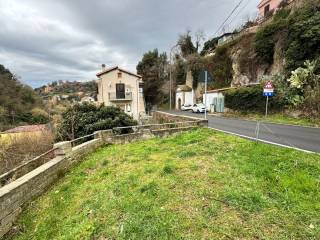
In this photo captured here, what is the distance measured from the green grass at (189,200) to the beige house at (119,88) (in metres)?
20.4

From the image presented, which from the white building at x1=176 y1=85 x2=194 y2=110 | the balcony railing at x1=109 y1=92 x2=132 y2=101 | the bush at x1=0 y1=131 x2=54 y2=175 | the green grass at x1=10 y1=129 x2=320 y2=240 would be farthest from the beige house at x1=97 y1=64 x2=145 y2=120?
the green grass at x1=10 y1=129 x2=320 y2=240

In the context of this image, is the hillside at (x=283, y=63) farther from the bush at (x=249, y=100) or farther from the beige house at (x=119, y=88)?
the beige house at (x=119, y=88)

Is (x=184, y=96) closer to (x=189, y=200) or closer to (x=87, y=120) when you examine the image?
(x=87, y=120)

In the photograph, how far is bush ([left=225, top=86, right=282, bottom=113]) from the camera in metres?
18.3

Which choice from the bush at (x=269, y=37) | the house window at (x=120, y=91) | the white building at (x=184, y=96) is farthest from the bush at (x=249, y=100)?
the white building at (x=184, y=96)

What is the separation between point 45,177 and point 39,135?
646cm

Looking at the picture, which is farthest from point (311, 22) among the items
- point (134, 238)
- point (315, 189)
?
point (134, 238)

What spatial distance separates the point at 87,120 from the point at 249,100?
1570 cm

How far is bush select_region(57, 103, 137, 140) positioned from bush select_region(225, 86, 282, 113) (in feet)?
40.6

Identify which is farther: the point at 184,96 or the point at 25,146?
the point at 184,96

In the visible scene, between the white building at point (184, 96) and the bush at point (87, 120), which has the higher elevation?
the white building at point (184, 96)

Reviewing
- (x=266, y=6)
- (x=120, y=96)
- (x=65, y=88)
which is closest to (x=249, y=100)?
(x=120, y=96)

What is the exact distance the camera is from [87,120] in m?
12.0

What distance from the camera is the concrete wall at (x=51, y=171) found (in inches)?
166
